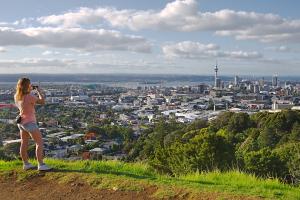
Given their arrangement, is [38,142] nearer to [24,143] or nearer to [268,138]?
[24,143]

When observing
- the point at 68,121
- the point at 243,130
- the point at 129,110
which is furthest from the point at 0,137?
the point at 129,110

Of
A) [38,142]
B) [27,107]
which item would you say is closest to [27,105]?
[27,107]

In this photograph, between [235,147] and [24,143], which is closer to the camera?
[24,143]

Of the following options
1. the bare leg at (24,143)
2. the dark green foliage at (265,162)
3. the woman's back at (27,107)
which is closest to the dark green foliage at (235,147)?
the dark green foliage at (265,162)

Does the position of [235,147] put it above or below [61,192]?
below

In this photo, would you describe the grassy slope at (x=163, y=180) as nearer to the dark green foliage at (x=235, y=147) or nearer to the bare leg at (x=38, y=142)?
the bare leg at (x=38, y=142)

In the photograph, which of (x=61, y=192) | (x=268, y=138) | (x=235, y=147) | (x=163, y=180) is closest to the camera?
(x=61, y=192)

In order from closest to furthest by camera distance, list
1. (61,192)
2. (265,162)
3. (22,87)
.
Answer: (61,192)
(22,87)
(265,162)

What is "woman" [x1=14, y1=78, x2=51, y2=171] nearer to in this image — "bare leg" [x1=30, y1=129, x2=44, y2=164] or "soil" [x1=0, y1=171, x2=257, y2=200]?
"bare leg" [x1=30, y1=129, x2=44, y2=164]
